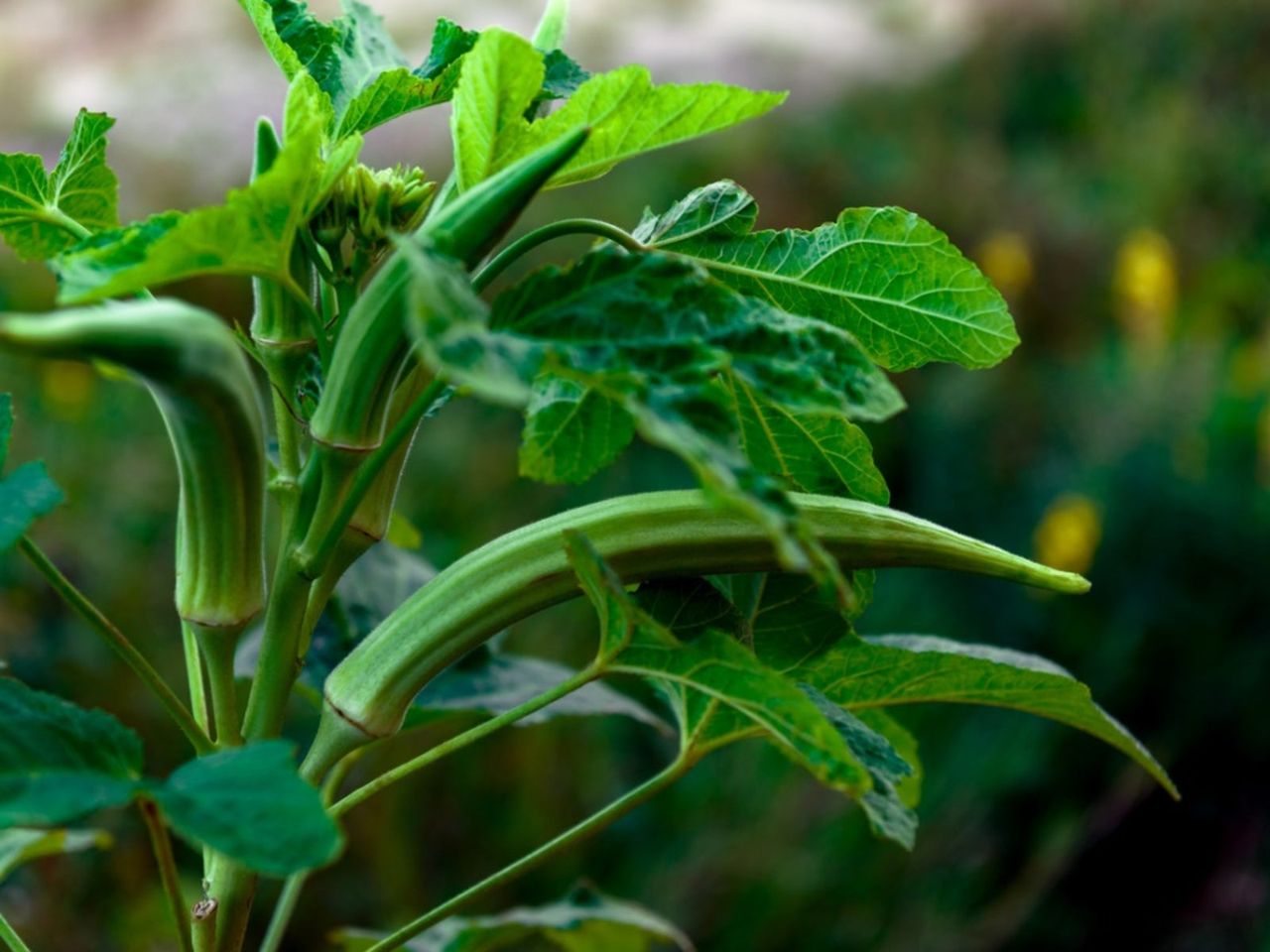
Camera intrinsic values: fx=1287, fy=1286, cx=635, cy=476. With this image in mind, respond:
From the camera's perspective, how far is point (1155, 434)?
332 centimetres

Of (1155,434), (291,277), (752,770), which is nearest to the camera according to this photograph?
(291,277)

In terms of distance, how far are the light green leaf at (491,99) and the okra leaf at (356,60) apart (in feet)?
0.19

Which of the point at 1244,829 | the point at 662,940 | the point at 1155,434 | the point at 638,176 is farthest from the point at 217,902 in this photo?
the point at 638,176

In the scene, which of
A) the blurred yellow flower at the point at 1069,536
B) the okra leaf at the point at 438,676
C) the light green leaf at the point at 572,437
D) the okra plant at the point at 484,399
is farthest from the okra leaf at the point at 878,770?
the blurred yellow flower at the point at 1069,536

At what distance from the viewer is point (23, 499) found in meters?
0.47

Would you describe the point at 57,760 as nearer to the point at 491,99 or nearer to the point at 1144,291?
the point at 491,99

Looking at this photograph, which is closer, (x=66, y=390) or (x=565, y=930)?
(x=565, y=930)

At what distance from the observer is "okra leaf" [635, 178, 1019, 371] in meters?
0.55

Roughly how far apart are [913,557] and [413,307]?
0.30 meters

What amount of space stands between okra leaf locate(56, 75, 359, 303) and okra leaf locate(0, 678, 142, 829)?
5.8 inches

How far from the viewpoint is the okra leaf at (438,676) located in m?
0.78

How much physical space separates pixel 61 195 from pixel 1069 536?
88.4 inches

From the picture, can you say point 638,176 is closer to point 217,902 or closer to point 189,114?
point 189,114

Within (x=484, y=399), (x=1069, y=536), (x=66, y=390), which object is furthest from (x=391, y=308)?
(x=66, y=390)
